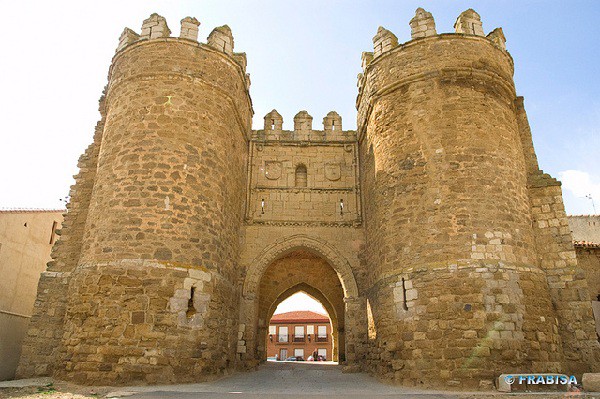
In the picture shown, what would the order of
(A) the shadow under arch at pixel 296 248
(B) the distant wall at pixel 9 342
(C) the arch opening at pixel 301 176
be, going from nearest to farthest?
(B) the distant wall at pixel 9 342 < (A) the shadow under arch at pixel 296 248 < (C) the arch opening at pixel 301 176

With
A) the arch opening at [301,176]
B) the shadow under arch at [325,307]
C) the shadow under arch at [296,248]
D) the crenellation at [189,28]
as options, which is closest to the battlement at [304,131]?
the arch opening at [301,176]

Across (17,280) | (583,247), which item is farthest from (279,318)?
(583,247)

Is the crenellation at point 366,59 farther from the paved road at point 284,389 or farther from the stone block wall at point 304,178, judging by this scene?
the paved road at point 284,389

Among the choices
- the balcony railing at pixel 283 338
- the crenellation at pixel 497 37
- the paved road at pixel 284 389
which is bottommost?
the paved road at pixel 284 389

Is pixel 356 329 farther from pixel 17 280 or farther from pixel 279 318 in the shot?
pixel 279 318

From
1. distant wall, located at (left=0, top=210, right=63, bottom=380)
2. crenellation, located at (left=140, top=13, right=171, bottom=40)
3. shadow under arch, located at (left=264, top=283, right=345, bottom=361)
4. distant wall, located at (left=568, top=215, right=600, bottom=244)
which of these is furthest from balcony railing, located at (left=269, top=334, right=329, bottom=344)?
crenellation, located at (left=140, top=13, right=171, bottom=40)

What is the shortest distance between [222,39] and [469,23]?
5796mm

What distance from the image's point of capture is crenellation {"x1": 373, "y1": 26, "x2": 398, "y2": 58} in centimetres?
1016

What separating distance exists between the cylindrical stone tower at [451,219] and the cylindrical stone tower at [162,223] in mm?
3452

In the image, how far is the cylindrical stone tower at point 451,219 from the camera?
716cm

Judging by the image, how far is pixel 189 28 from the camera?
9.85 meters

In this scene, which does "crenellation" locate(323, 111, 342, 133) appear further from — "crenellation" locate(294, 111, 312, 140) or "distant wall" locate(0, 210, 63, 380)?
"distant wall" locate(0, 210, 63, 380)

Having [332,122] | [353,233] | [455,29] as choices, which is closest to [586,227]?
[353,233]

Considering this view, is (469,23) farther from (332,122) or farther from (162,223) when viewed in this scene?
(162,223)
